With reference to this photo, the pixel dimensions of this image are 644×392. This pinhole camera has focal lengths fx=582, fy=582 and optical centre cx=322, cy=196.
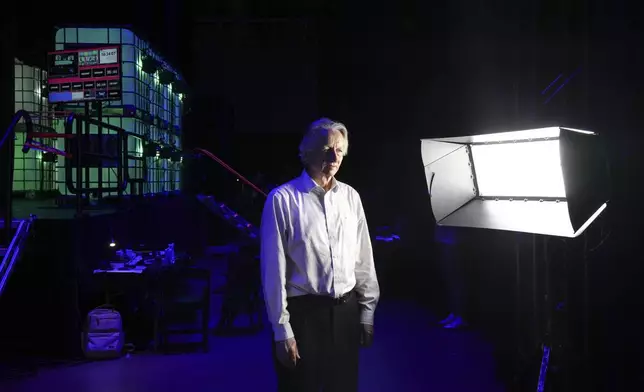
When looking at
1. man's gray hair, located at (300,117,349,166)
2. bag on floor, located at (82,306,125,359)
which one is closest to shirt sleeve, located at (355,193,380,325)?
man's gray hair, located at (300,117,349,166)

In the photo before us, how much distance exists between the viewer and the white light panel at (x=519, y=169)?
81.2 inches

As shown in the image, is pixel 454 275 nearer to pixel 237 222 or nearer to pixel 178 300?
pixel 178 300

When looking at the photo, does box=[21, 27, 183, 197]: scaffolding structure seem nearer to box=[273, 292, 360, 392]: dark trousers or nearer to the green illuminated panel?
the green illuminated panel

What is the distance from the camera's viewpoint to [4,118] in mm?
6254

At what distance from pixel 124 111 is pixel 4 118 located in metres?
3.11

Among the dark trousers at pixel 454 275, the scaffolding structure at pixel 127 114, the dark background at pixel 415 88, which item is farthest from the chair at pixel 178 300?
the scaffolding structure at pixel 127 114

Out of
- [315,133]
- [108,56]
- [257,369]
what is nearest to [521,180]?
[315,133]

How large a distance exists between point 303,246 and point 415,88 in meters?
5.20

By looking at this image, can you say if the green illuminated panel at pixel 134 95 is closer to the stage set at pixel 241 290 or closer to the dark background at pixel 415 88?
the dark background at pixel 415 88

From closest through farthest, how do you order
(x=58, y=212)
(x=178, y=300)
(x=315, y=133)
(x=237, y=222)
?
(x=315, y=133) → (x=178, y=300) → (x=58, y=212) → (x=237, y=222)

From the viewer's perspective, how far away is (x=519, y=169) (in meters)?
2.20

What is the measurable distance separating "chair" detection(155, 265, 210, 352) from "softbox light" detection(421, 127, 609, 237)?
105 inches

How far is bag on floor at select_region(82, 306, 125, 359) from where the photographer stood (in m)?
4.36

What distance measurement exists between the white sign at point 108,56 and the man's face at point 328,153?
22.1 feet
